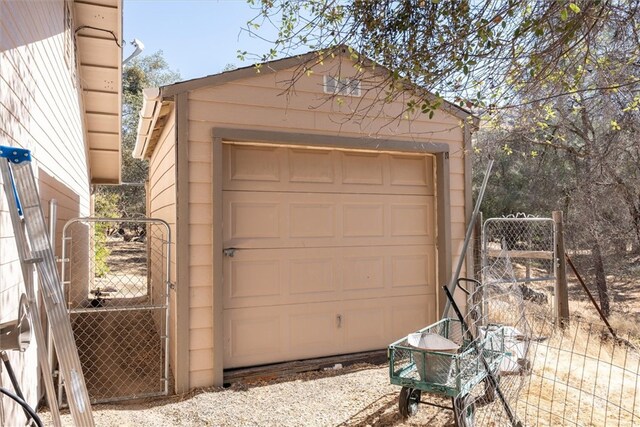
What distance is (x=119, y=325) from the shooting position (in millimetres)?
6062

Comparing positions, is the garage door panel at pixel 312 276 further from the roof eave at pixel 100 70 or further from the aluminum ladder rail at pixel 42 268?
the roof eave at pixel 100 70

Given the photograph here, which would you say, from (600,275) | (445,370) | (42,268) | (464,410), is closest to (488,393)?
(464,410)

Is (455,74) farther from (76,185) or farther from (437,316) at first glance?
(76,185)

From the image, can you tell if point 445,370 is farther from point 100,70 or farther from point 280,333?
point 100,70

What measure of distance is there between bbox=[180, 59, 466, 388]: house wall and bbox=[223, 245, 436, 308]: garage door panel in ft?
0.98

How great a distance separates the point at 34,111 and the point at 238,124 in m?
1.57

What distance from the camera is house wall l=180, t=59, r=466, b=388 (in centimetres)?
387

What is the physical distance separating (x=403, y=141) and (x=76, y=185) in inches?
178

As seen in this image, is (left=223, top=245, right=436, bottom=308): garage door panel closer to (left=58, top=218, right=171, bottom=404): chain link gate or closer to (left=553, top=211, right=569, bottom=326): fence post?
(left=58, top=218, right=171, bottom=404): chain link gate

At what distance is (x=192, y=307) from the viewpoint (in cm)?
385

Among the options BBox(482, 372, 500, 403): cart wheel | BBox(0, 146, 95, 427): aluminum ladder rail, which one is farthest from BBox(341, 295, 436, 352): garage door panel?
BBox(0, 146, 95, 427): aluminum ladder rail

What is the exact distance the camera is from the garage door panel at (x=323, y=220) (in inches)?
165

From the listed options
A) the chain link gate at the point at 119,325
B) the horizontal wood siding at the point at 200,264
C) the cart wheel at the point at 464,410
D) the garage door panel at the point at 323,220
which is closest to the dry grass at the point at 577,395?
the cart wheel at the point at 464,410

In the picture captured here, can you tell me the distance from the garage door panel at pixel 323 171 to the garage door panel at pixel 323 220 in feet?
0.27
